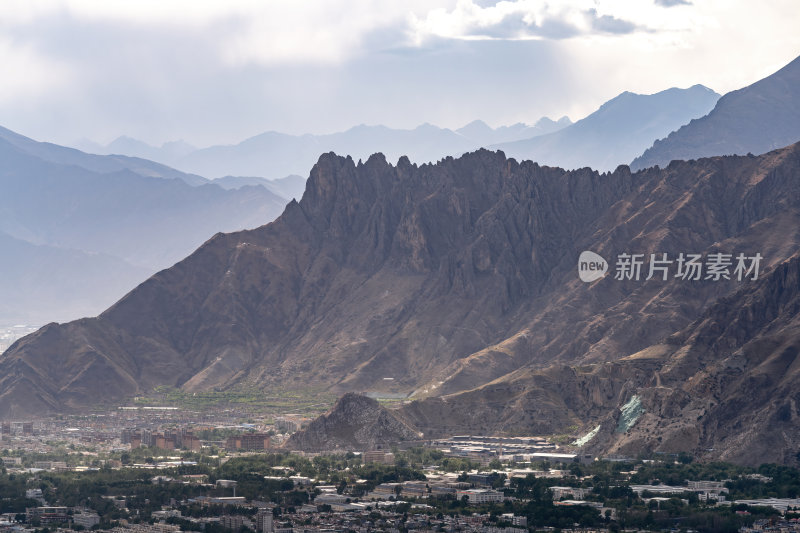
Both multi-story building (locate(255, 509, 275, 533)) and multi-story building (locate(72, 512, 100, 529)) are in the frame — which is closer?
multi-story building (locate(255, 509, 275, 533))

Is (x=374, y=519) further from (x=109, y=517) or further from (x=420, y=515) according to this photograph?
(x=109, y=517)

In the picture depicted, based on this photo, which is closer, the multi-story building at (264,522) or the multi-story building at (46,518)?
the multi-story building at (264,522)

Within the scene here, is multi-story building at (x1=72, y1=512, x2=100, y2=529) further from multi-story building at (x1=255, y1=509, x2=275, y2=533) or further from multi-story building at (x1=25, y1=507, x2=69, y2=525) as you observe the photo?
multi-story building at (x1=255, y1=509, x2=275, y2=533)

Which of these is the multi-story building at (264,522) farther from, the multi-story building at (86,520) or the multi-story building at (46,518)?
the multi-story building at (46,518)

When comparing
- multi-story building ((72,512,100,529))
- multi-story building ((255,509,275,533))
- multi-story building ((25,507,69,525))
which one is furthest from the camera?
multi-story building ((25,507,69,525))

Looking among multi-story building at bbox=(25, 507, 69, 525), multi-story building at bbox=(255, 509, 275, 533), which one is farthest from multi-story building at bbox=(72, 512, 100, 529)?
multi-story building at bbox=(255, 509, 275, 533)

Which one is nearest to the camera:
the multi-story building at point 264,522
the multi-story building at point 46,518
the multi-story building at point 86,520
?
the multi-story building at point 264,522

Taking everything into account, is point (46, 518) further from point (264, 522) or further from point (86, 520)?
point (264, 522)

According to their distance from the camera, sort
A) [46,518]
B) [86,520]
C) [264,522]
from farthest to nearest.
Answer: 1. [46,518]
2. [86,520]
3. [264,522]

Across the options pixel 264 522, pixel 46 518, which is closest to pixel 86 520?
pixel 46 518

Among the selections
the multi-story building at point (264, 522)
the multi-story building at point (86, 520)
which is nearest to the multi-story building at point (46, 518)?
the multi-story building at point (86, 520)

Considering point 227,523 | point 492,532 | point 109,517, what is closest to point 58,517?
point 109,517
